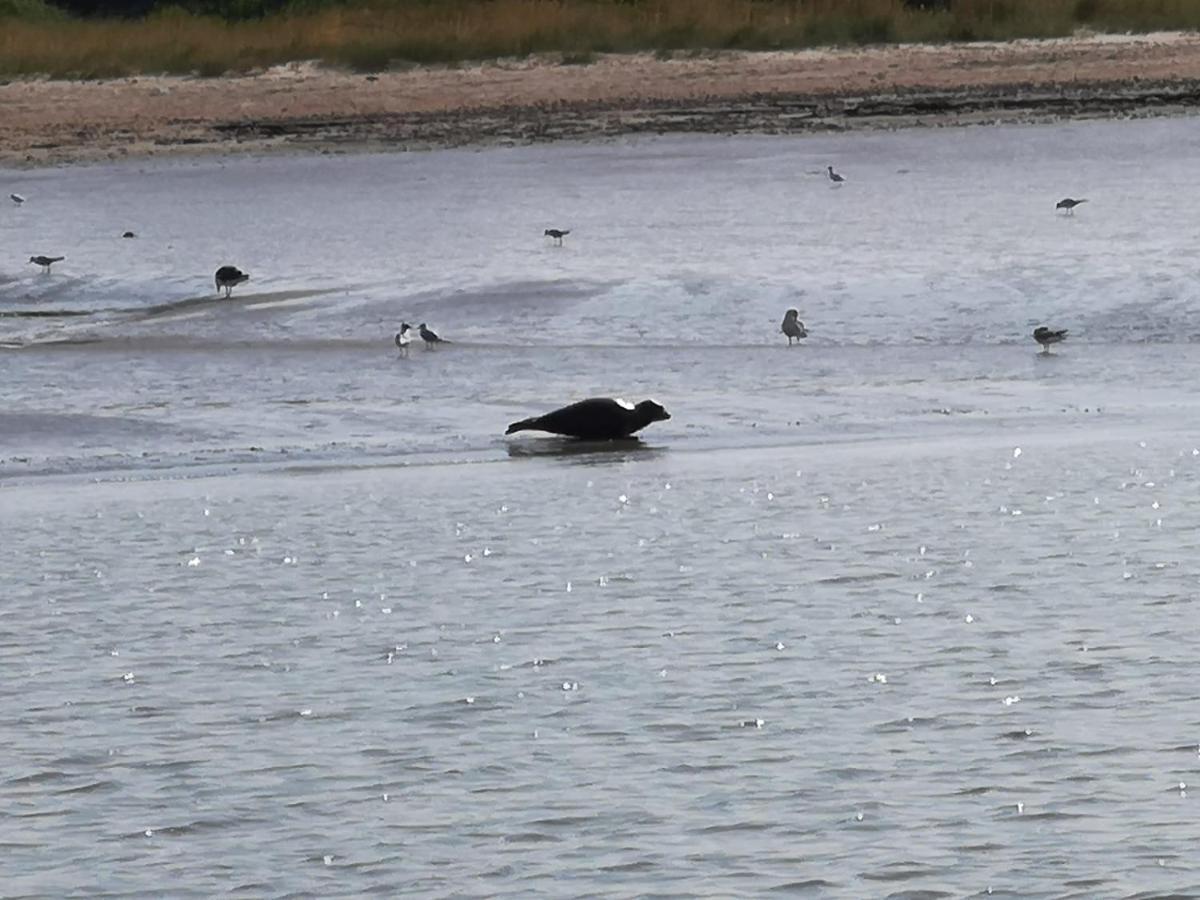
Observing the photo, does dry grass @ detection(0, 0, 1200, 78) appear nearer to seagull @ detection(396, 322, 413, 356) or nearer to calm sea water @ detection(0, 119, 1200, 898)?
calm sea water @ detection(0, 119, 1200, 898)

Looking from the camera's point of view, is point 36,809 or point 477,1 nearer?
point 36,809

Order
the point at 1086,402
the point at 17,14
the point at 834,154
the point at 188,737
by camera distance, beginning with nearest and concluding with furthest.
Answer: the point at 188,737 < the point at 1086,402 < the point at 834,154 < the point at 17,14

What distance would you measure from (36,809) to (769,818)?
164cm

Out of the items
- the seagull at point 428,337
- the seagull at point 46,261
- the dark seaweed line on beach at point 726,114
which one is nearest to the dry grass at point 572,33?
the dark seaweed line on beach at point 726,114

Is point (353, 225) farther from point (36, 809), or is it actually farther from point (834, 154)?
point (36, 809)

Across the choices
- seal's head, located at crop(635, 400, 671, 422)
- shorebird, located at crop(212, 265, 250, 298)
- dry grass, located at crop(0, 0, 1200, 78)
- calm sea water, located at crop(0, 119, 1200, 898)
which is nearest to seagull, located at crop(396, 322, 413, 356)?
calm sea water, located at crop(0, 119, 1200, 898)

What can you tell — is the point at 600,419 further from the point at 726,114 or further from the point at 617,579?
the point at 726,114

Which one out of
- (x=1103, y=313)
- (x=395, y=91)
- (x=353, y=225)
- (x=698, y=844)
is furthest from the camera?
(x=395, y=91)

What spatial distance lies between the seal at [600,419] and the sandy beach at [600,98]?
19.3 m

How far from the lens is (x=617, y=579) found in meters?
8.72

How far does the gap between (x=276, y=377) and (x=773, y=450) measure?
4.01 meters

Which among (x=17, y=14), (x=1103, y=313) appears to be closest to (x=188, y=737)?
(x=1103, y=313)

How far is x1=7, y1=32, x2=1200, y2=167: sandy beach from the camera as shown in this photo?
32000 mm

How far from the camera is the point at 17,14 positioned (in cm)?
4562
